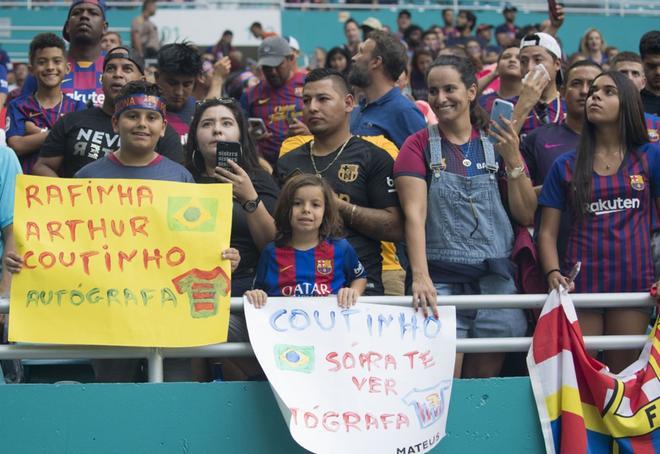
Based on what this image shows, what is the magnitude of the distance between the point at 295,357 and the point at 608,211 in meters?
1.76

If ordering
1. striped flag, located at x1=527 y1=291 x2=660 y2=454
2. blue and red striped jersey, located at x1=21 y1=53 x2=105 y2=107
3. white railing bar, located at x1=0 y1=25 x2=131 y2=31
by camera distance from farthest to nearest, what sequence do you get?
1. white railing bar, located at x1=0 y1=25 x2=131 y2=31
2. blue and red striped jersey, located at x1=21 y1=53 x2=105 y2=107
3. striped flag, located at x1=527 y1=291 x2=660 y2=454

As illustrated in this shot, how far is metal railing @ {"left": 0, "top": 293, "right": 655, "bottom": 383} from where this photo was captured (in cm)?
508

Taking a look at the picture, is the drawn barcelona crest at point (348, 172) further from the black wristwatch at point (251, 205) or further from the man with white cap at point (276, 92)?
the man with white cap at point (276, 92)

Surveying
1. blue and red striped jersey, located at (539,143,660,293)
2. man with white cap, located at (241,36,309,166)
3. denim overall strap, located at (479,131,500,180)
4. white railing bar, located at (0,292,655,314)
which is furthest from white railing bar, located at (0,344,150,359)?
man with white cap, located at (241,36,309,166)

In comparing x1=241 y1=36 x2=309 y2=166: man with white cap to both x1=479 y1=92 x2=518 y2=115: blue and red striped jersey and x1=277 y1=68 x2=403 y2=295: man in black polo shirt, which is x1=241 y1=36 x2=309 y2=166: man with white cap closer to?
x1=479 y1=92 x2=518 y2=115: blue and red striped jersey

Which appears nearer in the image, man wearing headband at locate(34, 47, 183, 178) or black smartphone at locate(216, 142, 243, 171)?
black smartphone at locate(216, 142, 243, 171)

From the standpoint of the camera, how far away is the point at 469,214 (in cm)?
575

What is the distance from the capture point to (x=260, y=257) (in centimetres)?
553

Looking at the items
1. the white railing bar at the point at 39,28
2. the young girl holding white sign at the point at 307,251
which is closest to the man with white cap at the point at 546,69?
the young girl holding white sign at the point at 307,251

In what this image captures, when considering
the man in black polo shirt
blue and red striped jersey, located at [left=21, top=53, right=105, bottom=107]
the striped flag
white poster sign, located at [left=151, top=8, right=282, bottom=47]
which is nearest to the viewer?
the striped flag

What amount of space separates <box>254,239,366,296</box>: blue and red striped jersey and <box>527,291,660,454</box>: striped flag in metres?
0.98

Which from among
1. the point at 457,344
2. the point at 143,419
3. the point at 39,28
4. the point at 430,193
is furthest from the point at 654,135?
the point at 39,28

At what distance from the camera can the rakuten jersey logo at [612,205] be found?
562cm

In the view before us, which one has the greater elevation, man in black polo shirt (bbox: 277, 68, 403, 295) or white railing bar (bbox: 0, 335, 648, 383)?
man in black polo shirt (bbox: 277, 68, 403, 295)
